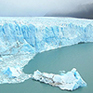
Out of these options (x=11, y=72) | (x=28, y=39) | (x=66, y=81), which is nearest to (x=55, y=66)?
(x=66, y=81)

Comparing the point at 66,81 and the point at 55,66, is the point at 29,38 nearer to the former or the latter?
the point at 55,66

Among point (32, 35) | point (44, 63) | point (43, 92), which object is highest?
point (32, 35)

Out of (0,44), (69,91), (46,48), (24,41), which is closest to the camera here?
(69,91)

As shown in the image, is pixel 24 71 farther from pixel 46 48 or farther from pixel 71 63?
pixel 46 48

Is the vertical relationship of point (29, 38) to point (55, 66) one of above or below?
above

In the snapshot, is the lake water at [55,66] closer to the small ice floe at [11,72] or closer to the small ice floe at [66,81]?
the small ice floe at [66,81]

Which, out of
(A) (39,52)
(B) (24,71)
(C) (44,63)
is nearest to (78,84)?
(B) (24,71)
